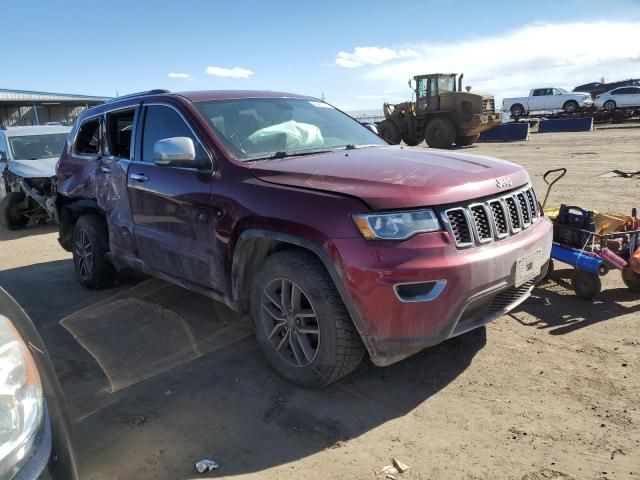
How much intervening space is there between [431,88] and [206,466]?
70.3ft

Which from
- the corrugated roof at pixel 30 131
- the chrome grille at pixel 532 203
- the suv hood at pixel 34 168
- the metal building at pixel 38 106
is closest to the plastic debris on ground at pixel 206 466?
the chrome grille at pixel 532 203

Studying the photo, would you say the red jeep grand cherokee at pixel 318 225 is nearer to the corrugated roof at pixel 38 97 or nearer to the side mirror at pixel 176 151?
the side mirror at pixel 176 151

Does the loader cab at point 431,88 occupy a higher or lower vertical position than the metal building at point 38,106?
lower

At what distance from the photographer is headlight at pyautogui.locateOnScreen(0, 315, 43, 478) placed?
57.0 inches

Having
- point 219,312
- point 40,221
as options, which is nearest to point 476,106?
point 40,221

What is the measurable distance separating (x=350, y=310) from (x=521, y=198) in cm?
143

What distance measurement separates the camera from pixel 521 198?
3410 millimetres

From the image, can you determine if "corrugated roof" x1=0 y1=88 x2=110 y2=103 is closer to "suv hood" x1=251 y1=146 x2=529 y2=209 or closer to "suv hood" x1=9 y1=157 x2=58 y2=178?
"suv hood" x1=9 y1=157 x2=58 y2=178

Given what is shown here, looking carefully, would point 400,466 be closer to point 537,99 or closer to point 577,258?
point 577,258

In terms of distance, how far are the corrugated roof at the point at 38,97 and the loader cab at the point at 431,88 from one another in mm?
30663

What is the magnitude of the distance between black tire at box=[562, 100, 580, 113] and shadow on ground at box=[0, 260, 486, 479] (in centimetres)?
3520

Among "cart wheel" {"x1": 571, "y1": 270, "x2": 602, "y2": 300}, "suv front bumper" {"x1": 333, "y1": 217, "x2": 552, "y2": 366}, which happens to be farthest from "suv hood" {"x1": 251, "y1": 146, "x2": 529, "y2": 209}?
"cart wheel" {"x1": 571, "y1": 270, "x2": 602, "y2": 300}

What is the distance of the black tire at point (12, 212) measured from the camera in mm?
9528

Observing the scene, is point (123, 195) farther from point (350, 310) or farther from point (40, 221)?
point (40, 221)
